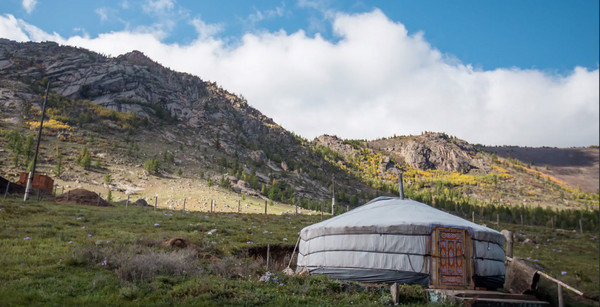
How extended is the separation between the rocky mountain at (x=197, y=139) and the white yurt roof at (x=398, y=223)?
97.8ft

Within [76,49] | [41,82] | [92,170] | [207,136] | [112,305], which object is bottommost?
[112,305]

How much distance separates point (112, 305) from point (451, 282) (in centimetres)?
700

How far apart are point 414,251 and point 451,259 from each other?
94 cm

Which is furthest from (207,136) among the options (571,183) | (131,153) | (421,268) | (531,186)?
(571,183)

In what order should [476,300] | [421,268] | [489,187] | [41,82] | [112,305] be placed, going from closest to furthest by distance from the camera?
[112,305], [476,300], [421,268], [41,82], [489,187]

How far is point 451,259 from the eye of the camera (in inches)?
362

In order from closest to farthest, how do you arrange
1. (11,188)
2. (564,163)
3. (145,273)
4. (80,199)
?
1. (145,273)
2. (80,199)
3. (11,188)
4. (564,163)

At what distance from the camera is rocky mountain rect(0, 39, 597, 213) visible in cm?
5156

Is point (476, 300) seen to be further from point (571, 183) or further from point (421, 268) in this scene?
point (571, 183)

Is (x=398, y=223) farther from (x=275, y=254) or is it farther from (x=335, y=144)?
(x=335, y=144)

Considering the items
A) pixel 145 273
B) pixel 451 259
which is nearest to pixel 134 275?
pixel 145 273

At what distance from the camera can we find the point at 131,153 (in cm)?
4709

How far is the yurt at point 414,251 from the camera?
9.02 metres

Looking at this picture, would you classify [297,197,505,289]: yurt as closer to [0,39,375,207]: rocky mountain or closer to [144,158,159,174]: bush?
[144,158,159,174]: bush
